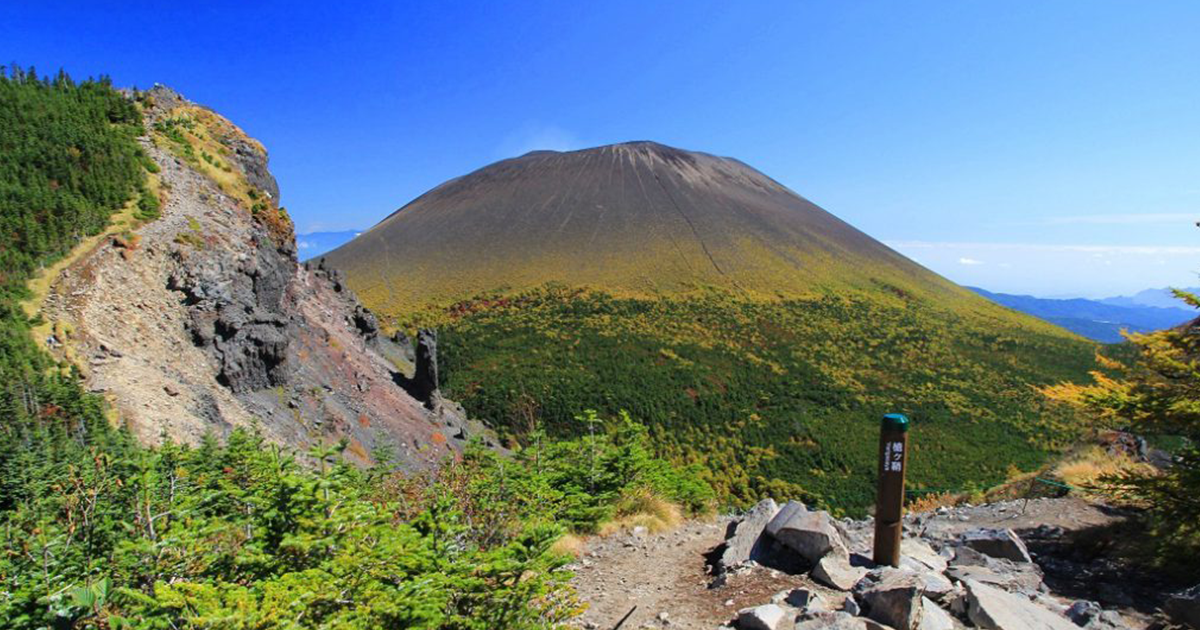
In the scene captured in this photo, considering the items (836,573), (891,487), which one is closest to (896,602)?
(836,573)

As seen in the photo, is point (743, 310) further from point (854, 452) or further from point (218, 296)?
point (218, 296)

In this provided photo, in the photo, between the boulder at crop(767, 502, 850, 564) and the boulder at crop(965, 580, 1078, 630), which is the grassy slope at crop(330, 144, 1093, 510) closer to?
the boulder at crop(767, 502, 850, 564)

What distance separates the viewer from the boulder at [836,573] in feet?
17.5


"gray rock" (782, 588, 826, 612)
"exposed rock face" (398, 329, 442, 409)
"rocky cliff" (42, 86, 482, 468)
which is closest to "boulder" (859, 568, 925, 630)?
"gray rock" (782, 588, 826, 612)

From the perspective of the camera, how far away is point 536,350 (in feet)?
163

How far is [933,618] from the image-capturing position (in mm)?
4484

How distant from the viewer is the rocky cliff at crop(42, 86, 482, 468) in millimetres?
13188

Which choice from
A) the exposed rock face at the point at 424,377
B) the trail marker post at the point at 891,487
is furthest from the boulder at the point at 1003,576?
the exposed rock face at the point at 424,377

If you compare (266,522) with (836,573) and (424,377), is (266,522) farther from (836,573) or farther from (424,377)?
(424,377)

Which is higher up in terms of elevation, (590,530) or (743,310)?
(743,310)

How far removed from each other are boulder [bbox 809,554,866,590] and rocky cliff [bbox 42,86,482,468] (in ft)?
37.9

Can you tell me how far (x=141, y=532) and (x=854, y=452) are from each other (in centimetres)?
3909

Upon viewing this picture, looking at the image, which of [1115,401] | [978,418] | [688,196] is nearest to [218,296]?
[1115,401]

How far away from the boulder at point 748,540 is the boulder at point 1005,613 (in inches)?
77.0
